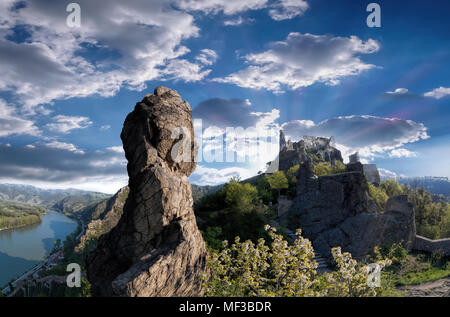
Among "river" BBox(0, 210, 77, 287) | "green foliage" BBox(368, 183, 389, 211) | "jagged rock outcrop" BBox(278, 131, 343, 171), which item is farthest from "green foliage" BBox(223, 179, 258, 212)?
"river" BBox(0, 210, 77, 287)

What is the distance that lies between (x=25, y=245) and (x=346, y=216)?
170490 millimetres

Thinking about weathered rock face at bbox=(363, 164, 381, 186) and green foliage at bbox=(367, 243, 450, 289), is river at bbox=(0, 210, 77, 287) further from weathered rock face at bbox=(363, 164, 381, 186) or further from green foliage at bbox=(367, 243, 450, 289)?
weathered rock face at bbox=(363, 164, 381, 186)

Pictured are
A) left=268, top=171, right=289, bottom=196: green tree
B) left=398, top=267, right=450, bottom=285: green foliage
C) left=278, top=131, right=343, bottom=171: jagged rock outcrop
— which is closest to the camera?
left=398, top=267, right=450, bottom=285: green foliage

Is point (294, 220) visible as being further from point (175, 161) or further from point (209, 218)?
point (175, 161)

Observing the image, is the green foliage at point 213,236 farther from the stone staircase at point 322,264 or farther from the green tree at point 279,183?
the green tree at point 279,183

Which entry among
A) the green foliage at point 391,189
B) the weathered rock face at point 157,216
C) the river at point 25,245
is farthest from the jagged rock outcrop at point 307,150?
the river at point 25,245

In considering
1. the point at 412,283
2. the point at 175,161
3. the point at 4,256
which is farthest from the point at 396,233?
the point at 4,256

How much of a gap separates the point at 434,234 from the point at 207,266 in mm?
25326

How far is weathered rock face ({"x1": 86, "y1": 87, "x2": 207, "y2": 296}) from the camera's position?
8758mm

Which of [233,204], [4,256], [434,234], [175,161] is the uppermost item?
[175,161]

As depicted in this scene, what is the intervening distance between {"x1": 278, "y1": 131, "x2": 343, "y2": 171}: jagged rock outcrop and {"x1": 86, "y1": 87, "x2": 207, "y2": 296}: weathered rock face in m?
46.5

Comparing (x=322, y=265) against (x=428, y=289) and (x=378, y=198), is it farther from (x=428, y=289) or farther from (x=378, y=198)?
(x=378, y=198)
